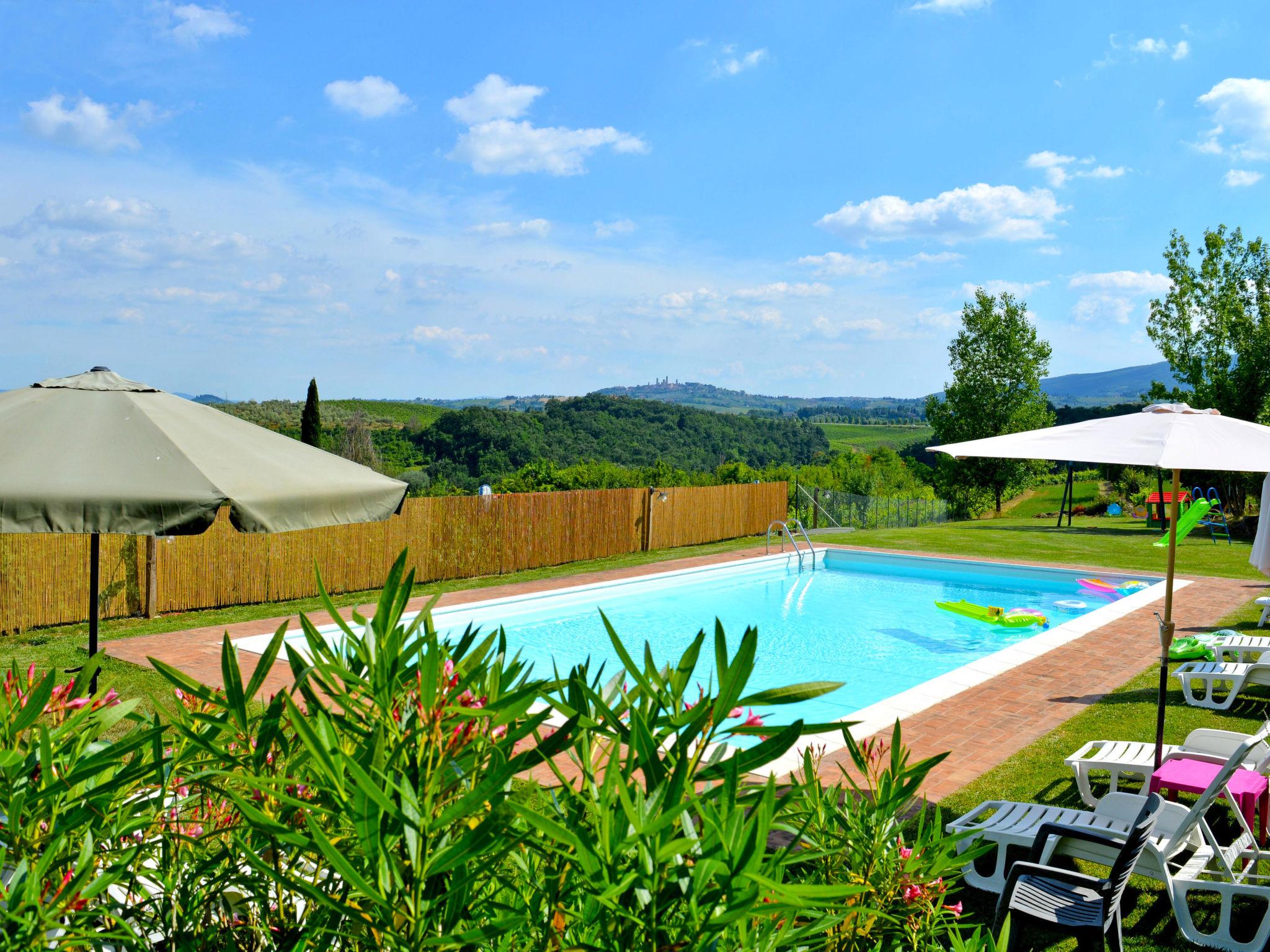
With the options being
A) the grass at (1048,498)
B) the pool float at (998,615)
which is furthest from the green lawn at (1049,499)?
the pool float at (998,615)

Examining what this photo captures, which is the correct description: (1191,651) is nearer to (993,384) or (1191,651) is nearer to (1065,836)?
(1065,836)

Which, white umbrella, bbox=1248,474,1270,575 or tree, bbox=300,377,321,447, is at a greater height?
tree, bbox=300,377,321,447

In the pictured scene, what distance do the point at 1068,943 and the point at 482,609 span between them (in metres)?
9.13

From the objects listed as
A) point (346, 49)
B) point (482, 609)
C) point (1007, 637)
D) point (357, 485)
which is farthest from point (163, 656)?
point (346, 49)

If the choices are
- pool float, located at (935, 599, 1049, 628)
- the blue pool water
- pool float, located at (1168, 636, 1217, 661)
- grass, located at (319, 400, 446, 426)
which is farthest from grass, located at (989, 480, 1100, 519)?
grass, located at (319, 400, 446, 426)

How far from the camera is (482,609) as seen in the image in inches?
481

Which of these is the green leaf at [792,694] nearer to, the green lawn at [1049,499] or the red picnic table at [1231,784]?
the red picnic table at [1231,784]

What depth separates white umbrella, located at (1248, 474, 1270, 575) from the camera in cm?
489

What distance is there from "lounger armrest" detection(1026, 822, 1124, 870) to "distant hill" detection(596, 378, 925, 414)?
4576 inches

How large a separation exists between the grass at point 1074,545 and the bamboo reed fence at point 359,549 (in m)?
3.91

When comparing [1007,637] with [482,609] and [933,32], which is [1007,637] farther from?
[933,32]

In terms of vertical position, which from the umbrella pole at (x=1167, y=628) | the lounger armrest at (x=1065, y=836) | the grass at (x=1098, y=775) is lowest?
the grass at (x=1098, y=775)

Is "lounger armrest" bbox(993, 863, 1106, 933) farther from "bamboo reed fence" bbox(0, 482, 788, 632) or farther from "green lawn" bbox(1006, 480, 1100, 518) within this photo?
"green lawn" bbox(1006, 480, 1100, 518)

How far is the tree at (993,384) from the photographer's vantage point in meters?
33.2
